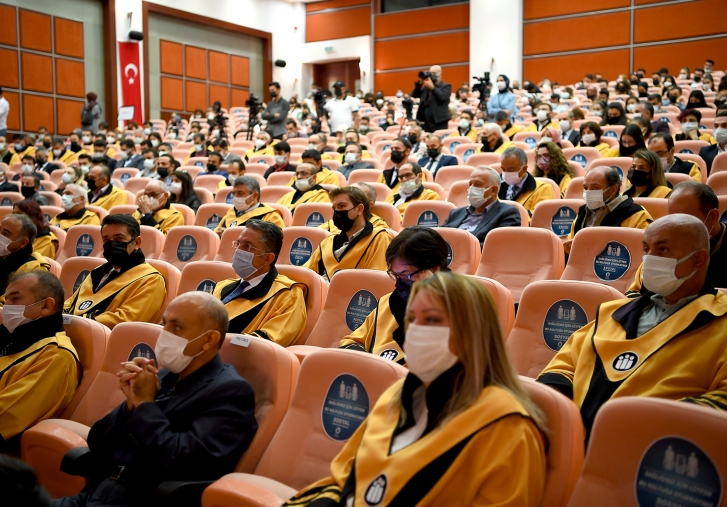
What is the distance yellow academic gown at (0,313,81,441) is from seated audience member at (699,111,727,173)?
4831 millimetres

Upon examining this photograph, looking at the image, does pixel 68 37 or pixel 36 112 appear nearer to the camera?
pixel 36 112

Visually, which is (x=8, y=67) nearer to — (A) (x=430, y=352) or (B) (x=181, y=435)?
(B) (x=181, y=435)

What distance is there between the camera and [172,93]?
1775 centimetres

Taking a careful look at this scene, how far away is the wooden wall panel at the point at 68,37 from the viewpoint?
15.5m

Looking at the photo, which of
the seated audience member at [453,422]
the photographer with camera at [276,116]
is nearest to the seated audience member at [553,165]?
the seated audience member at [453,422]

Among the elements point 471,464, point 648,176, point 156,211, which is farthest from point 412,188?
point 471,464

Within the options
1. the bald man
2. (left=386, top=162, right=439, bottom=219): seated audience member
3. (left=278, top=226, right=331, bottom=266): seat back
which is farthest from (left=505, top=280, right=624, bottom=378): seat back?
(left=386, top=162, right=439, bottom=219): seated audience member

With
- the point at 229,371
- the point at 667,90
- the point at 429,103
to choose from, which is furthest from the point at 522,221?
the point at 667,90

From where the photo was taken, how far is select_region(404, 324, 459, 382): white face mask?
60.9 inches

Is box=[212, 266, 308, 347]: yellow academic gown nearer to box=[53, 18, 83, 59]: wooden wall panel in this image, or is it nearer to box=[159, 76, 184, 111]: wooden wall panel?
box=[53, 18, 83, 59]: wooden wall panel

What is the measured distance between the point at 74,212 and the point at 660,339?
5.00 m

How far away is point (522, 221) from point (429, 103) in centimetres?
493

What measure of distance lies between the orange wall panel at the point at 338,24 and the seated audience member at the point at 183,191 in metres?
14.4

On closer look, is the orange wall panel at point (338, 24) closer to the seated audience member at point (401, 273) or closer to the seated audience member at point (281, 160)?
the seated audience member at point (281, 160)
